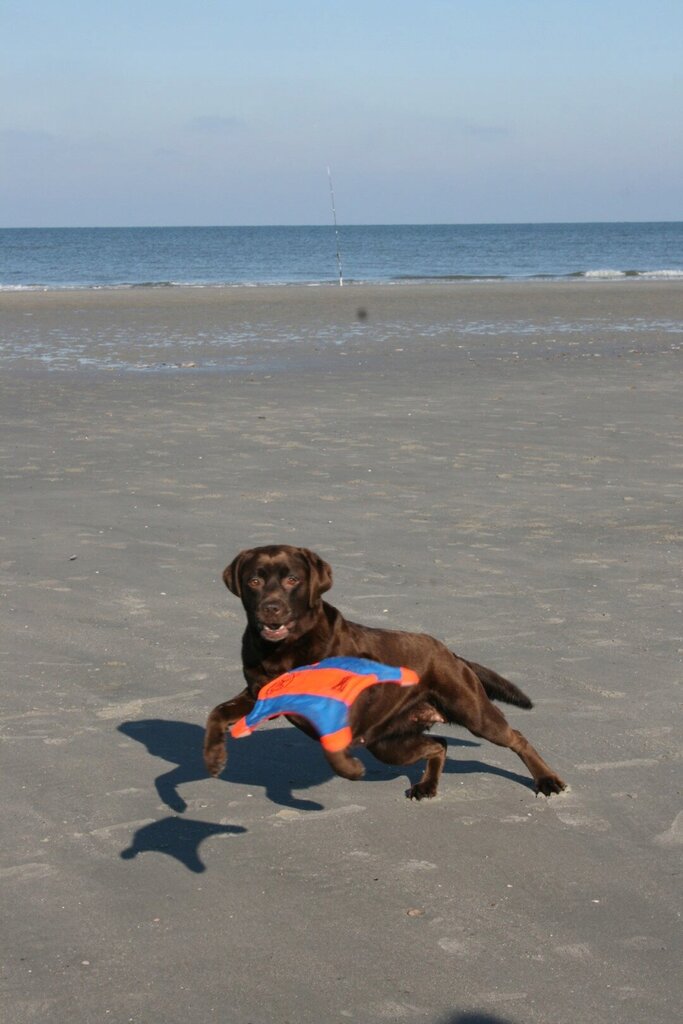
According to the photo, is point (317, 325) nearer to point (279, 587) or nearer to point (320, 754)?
point (320, 754)

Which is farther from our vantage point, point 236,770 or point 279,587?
point 236,770

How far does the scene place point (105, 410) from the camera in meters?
15.8

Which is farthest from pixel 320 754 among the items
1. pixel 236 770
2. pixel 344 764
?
pixel 344 764

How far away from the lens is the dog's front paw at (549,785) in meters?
5.07

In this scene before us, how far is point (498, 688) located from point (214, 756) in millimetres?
1170

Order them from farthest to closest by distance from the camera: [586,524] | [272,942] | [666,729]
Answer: [586,524] → [666,729] → [272,942]

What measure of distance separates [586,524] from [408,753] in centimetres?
462

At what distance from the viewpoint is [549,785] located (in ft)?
16.6

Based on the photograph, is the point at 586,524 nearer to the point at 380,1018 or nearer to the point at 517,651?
the point at 517,651

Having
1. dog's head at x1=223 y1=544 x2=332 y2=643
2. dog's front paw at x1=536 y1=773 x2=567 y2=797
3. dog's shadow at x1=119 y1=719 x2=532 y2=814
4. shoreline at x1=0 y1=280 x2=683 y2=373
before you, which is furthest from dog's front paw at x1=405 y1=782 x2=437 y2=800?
shoreline at x1=0 y1=280 x2=683 y2=373

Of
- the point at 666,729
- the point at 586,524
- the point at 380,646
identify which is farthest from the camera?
the point at 586,524

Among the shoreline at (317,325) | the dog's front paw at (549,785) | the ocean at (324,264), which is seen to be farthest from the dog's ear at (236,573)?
the ocean at (324,264)

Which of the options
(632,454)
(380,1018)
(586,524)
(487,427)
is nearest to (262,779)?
(380,1018)

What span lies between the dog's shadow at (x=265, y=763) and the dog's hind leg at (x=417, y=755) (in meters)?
0.23
